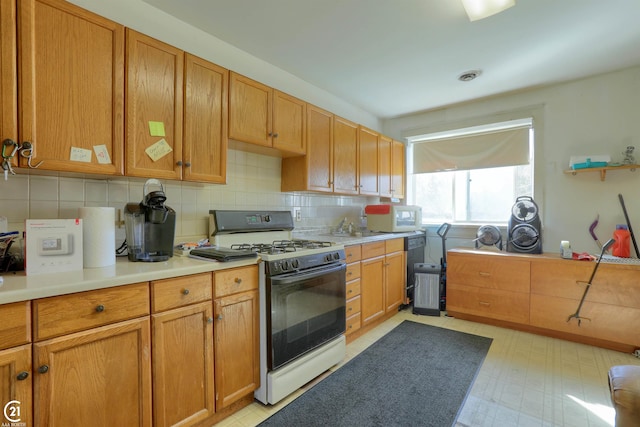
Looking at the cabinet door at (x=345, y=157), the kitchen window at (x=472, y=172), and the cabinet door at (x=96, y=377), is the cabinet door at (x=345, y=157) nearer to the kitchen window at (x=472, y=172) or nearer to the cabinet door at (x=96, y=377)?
the kitchen window at (x=472, y=172)

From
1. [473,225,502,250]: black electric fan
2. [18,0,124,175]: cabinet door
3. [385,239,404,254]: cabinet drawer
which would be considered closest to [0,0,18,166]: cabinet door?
[18,0,124,175]: cabinet door

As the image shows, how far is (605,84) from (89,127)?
166 inches

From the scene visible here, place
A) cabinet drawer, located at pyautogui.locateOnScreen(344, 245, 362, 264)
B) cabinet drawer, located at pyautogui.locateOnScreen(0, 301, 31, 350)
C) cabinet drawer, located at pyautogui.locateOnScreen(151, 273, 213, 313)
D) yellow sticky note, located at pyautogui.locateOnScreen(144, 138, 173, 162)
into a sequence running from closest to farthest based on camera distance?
cabinet drawer, located at pyautogui.locateOnScreen(0, 301, 31, 350) < cabinet drawer, located at pyautogui.locateOnScreen(151, 273, 213, 313) < yellow sticky note, located at pyautogui.locateOnScreen(144, 138, 173, 162) < cabinet drawer, located at pyautogui.locateOnScreen(344, 245, 362, 264)

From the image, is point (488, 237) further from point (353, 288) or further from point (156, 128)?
point (156, 128)

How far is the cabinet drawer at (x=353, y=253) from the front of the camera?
2.47m

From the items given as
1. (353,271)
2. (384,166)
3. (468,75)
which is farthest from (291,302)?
(468,75)

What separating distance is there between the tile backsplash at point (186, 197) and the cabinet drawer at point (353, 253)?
0.70m

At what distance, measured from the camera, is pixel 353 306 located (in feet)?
8.34

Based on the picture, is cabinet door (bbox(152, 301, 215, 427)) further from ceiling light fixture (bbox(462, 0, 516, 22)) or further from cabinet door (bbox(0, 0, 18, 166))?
ceiling light fixture (bbox(462, 0, 516, 22))

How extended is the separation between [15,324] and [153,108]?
1.17 m

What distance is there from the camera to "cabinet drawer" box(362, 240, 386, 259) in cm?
270

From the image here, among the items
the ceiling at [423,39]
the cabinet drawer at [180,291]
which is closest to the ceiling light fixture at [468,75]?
the ceiling at [423,39]

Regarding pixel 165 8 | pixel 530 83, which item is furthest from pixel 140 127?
pixel 530 83

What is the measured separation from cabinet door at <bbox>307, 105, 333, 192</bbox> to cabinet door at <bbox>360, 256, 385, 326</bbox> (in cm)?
84
